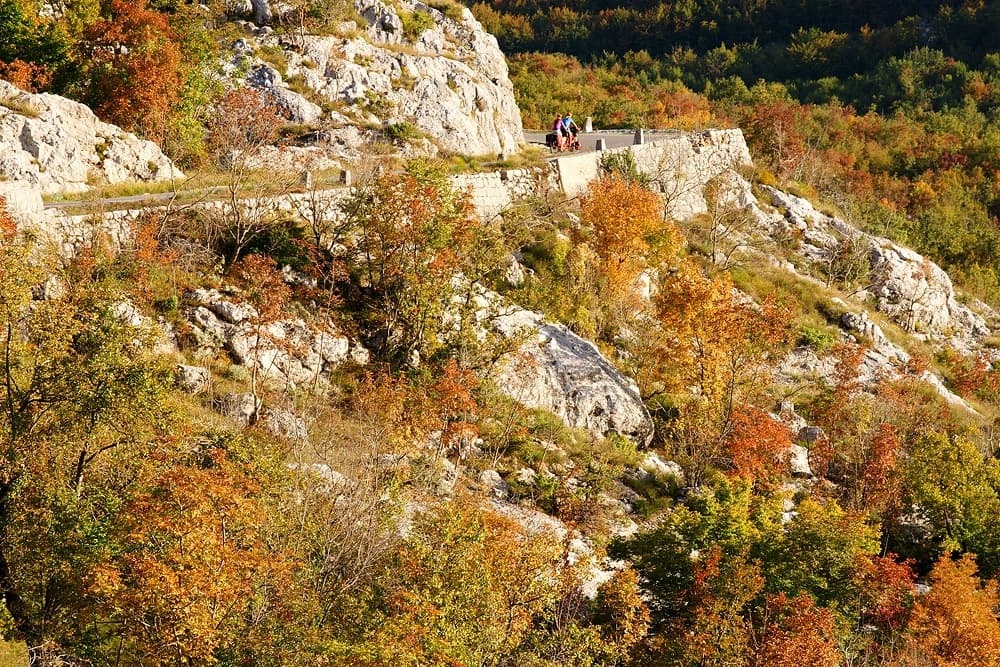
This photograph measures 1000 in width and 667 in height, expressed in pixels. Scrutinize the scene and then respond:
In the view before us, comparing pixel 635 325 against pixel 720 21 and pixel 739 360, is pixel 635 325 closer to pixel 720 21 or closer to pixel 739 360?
pixel 739 360

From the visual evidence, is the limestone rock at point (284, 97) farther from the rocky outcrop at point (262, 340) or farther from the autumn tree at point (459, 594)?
the autumn tree at point (459, 594)

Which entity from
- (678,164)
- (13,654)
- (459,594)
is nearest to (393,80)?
(678,164)

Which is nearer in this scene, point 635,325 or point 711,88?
point 635,325

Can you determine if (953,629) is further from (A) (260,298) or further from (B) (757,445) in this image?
(A) (260,298)

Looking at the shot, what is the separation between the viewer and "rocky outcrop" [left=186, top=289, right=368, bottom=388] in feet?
77.7

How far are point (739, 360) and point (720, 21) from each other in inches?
2901

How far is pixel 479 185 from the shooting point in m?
33.7

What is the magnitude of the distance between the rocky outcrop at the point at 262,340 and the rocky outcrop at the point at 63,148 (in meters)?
6.11

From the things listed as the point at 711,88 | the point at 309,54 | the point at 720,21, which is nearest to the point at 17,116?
the point at 309,54

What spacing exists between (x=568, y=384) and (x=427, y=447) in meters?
6.27

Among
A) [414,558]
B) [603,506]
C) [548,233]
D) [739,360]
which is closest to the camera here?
[414,558]

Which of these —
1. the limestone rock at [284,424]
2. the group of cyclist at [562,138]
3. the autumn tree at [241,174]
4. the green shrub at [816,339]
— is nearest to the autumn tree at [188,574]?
the limestone rock at [284,424]

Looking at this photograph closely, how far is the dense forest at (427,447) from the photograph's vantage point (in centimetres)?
1453

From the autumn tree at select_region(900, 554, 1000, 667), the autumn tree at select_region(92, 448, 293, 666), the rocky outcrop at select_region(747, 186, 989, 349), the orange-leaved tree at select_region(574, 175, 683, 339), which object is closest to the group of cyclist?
the orange-leaved tree at select_region(574, 175, 683, 339)
